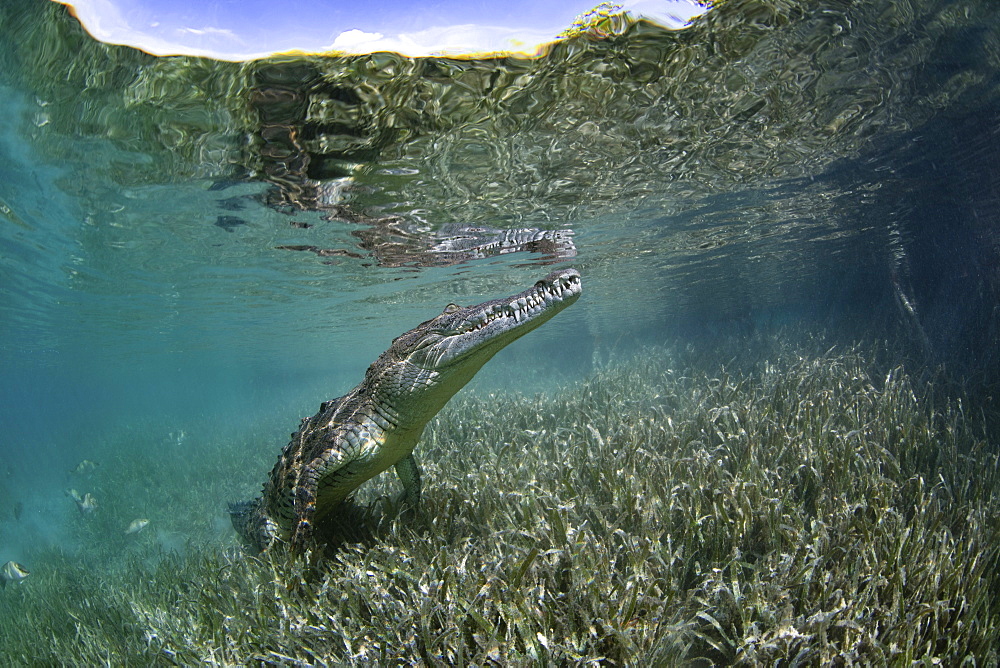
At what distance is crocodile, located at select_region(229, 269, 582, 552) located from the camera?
145 inches

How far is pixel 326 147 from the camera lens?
700cm

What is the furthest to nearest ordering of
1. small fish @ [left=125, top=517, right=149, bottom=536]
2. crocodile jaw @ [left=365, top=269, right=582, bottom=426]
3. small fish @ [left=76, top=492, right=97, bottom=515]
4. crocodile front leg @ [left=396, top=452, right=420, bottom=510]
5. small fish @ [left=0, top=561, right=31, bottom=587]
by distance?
small fish @ [left=76, top=492, right=97, bottom=515] < small fish @ [left=125, top=517, right=149, bottom=536] < small fish @ [left=0, top=561, right=31, bottom=587] < crocodile front leg @ [left=396, top=452, right=420, bottom=510] < crocodile jaw @ [left=365, top=269, right=582, bottom=426]

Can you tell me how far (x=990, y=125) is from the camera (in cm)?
881

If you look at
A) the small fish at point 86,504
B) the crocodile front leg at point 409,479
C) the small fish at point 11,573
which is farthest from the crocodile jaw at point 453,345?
the small fish at point 86,504

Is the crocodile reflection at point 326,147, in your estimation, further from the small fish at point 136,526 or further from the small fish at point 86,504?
the small fish at point 86,504

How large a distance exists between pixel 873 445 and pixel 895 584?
3191mm

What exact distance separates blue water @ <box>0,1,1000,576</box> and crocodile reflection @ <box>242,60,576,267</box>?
5 cm

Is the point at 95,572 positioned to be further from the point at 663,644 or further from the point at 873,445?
the point at 873,445

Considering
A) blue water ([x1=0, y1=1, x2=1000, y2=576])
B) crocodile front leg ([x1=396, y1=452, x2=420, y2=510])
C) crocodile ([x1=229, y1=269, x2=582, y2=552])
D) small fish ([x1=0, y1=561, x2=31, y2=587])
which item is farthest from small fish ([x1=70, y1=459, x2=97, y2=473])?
crocodile front leg ([x1=396, y1=452, x2=420, y2=510])

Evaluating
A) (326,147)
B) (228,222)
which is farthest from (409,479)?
(228,222)

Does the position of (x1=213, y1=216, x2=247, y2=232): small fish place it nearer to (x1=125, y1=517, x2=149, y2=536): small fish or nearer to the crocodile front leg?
(x1=125, y1=517, x2=149, y2=536): small fish

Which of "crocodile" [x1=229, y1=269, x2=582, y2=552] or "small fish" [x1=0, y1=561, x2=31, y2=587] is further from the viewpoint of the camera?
"small fish" [x1=0, y1=561, x2=31, y2=587]

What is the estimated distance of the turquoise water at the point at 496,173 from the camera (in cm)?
555

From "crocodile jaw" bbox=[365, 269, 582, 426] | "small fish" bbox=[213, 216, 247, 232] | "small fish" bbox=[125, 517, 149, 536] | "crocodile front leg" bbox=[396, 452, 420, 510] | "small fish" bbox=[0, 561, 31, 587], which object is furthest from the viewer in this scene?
"small fish" bbox=[125, 517, 149, 536]
